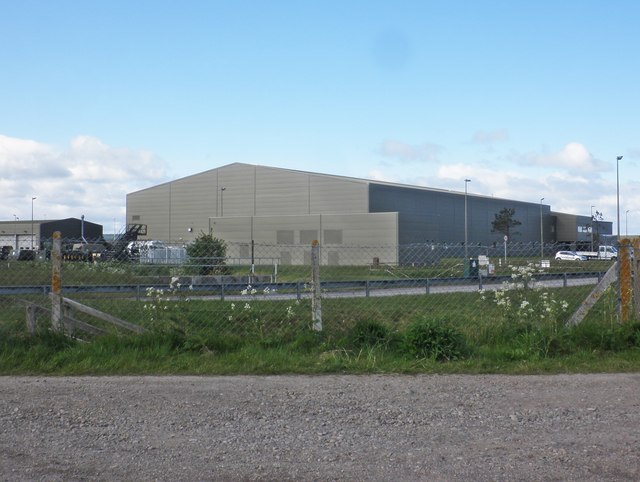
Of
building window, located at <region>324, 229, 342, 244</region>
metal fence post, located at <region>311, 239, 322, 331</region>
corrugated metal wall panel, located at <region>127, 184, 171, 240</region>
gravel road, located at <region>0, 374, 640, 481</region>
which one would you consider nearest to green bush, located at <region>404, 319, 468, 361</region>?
gravel road, located at <region>0, 374, 640, 481</region>

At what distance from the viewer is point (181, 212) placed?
65438mm

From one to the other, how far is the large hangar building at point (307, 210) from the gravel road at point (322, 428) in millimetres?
40394

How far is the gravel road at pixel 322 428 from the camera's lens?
505 cm

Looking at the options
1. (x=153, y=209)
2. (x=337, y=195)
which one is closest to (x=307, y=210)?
(x=337, y=195)

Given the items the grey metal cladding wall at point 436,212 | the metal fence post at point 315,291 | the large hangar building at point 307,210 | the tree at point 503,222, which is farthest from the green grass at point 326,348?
the tree at point 503,222

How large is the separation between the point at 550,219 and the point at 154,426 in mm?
73979

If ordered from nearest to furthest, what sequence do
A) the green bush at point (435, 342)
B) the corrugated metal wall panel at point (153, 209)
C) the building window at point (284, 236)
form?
the green bush at point (435, 342)
the building window at point (284, 236)
the corrugated metal wall panel at point (153, 209)

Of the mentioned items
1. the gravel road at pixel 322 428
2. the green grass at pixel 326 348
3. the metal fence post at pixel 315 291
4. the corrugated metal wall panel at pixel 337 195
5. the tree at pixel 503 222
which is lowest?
the gravel road at pixel 322 428

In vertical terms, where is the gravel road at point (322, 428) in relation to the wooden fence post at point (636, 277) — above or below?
below

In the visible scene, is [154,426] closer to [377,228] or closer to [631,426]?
[631,426]

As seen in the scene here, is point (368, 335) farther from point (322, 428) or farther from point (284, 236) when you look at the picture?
point (284, 236)

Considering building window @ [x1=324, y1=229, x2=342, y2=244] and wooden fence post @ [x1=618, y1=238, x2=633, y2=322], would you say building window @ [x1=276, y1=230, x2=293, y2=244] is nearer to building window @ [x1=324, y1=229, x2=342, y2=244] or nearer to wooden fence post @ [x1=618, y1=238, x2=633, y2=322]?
building window @ [x1=324, y1=229, x2=342, y2=244]

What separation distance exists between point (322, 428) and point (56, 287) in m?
4.66

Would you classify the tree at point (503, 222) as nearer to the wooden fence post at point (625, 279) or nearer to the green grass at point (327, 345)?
the green grass at point (327, 345)
